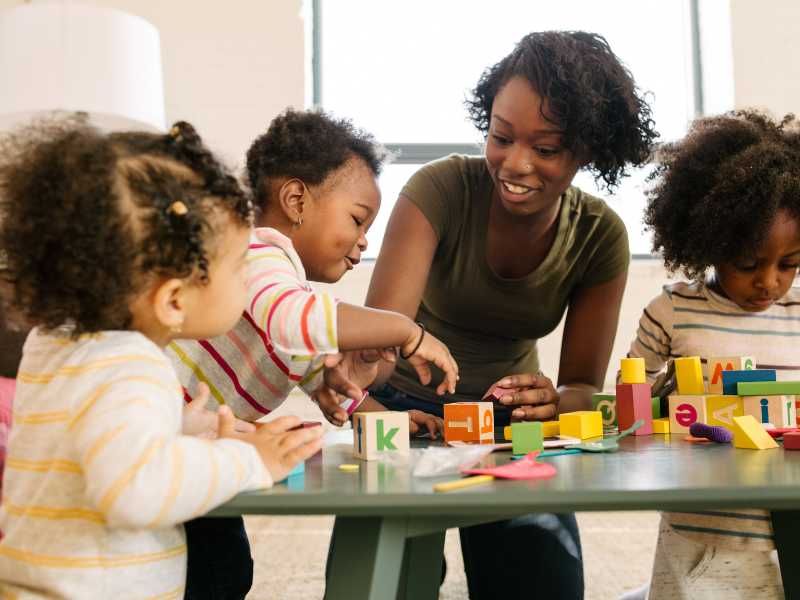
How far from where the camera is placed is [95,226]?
28.9 inches

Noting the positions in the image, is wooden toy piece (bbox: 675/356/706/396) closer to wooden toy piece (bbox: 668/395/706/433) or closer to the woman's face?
wooden toy piece (bbox: 668/395/706/433)

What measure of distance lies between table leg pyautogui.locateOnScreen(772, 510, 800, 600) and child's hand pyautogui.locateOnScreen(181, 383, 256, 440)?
28.7 inches

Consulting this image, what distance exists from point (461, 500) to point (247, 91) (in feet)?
8.94

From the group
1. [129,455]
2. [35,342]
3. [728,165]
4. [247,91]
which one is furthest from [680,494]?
[247,91]

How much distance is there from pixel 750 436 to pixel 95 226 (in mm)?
712

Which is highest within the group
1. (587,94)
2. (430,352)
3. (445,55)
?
(445,55)

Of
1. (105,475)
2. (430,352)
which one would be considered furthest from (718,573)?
(105,475)

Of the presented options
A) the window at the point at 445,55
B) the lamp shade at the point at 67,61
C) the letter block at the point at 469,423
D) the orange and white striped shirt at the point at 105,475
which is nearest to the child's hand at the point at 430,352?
the letter block at the point at 469,423

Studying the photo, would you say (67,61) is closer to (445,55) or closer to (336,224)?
(336,224)

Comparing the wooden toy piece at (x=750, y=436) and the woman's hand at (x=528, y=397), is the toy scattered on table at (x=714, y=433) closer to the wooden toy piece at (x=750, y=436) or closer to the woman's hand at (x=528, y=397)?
the wooden toy piece at (x=750, y=436)

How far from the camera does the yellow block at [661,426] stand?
1.16m

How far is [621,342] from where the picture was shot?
10.3 ft

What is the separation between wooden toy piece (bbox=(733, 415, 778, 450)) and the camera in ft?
3.06

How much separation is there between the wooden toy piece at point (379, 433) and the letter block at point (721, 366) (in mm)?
503
